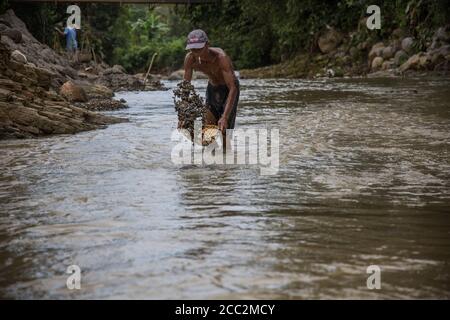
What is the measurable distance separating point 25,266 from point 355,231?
1911 millimetres

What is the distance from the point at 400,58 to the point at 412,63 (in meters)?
1.51

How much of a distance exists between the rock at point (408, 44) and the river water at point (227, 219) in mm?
14553

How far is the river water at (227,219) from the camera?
3512 millimetres

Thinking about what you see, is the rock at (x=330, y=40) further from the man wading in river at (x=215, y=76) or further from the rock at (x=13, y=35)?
the man wading in river at (x=215, y=76)

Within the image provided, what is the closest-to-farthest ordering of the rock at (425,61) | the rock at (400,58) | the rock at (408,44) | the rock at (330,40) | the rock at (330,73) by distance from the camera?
the rock at (425,61) → the rock at (400,58) → the rock at (408,44) → the rock at (330,73) → the rock at (330,40)

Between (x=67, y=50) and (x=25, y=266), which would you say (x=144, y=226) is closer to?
(x=25, y=266)

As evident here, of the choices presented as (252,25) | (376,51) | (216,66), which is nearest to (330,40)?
(376,51)

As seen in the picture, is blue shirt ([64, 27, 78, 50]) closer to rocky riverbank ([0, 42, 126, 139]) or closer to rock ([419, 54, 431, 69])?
rock ([419, 54, 431, 69])

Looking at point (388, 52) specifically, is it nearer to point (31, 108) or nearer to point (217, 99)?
point (31, 108)

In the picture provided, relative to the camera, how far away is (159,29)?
141 ft

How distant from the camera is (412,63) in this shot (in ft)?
70.6

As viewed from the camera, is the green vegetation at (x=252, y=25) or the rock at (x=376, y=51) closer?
the green vegetation at (x=252, y=25)
